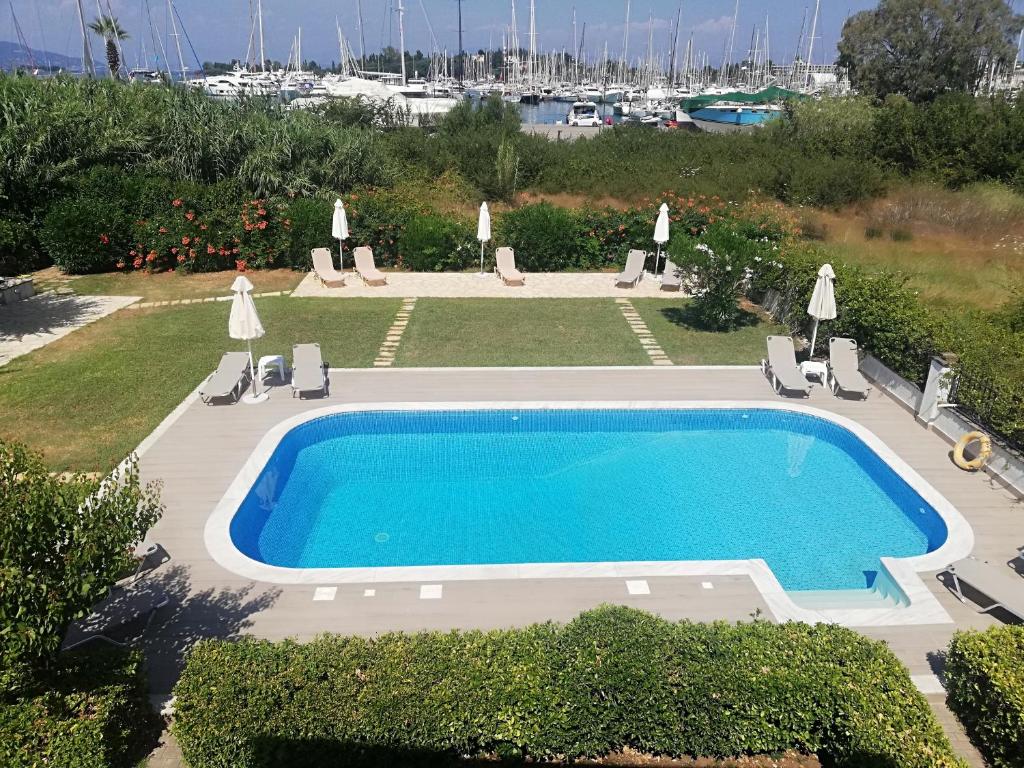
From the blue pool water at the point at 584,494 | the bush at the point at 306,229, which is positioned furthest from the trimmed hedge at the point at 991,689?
the bush at the point at 306,229

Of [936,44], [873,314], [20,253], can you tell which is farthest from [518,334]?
[936,44]

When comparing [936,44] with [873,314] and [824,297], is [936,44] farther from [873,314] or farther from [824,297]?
[824,297]

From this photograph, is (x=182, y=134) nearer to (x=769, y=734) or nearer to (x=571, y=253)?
(x=571, y=253)

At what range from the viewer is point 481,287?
1955 centimetres

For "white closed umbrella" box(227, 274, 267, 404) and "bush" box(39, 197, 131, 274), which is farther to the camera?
"bush" box(39, 197, 131, 274)

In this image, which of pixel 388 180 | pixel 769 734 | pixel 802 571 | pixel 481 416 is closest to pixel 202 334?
pixel 481 416

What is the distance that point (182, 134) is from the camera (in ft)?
71.5

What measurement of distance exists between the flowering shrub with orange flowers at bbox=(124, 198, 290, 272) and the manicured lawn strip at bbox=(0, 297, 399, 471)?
120 inches

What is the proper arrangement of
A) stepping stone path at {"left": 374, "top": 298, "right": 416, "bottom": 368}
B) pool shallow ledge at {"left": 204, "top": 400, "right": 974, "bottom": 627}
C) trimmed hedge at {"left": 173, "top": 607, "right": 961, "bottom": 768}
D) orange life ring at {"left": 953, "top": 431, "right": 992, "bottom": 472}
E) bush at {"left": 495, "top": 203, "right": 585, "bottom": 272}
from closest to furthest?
trimmed hedge at {"left": 173, "top": 607, "right": 961, "bottom": 768}
pool shallow ledge at {"left": 204, "top": 400, "right": 974, "bottom": 627}
orange life ring at {"left": 953, "top": 431, "right": 992, "bottom": 472}
stepping stone path at {"left": 374, "top": 298, "right": 416, "bottom": 368}
bush at {"left": 495, "top": 203, "right": 585, "bottom": 272}

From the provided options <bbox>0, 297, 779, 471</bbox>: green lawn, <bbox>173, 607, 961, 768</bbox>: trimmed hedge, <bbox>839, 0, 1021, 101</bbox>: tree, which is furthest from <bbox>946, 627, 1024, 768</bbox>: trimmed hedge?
<bbox>839, 0, 1021, 101</bbox>: tree

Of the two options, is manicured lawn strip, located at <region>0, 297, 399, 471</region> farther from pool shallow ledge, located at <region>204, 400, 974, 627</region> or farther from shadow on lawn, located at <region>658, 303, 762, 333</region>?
shadow on lawn, located at <region>658, 303, 762, 333</region>

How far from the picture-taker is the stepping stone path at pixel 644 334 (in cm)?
1466

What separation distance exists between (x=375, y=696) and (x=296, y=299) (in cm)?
1403

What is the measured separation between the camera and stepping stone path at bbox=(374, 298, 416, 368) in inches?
565
